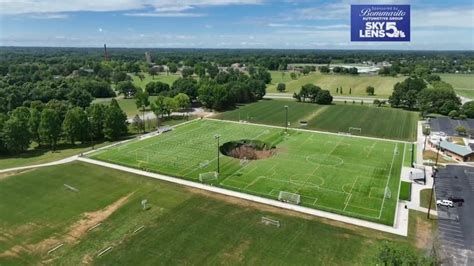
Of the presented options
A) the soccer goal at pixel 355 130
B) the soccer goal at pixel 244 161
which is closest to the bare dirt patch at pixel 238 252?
the soccer goal at pixel 244 161

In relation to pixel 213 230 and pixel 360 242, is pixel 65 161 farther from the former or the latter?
pixel 360 242

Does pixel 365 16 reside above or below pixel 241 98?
above

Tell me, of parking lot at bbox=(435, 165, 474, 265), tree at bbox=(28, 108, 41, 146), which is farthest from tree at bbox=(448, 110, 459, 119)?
tree at bbox=(28, 108, 41, 146)

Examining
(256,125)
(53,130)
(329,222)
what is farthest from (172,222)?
(256,125)

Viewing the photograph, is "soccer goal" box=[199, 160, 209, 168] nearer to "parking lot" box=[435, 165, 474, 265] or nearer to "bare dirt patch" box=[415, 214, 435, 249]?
"bare dirt patch" box=[415, 214, 435, 249]

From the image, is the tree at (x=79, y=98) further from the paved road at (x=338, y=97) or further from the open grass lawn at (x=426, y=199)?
the open grass lawn at (x=426, y=199)

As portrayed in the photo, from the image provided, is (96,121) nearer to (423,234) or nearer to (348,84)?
(423,234)
